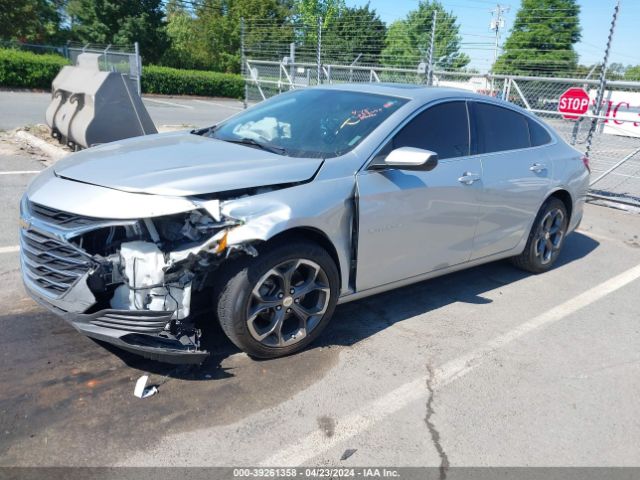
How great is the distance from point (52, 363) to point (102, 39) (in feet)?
130

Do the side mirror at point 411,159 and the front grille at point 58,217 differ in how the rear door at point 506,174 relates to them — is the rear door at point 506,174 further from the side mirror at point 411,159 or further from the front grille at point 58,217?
the front grille at point 58,217

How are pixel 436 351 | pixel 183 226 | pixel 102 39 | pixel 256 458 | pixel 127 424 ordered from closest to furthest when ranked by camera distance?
Answer: pixel 256 458
pixel 127 424
pixel 183 226
pixel 436 351
pixel 102 39

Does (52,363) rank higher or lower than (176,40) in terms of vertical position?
lower

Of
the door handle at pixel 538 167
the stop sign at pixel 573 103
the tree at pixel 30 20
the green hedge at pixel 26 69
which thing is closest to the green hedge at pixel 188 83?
the green hedge at pixel 26 69

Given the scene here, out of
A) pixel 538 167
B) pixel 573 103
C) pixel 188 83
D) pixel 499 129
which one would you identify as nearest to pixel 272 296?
pixel 499 129

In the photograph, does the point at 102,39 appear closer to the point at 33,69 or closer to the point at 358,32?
the point at 33,69

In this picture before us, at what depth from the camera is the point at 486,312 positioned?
455 centimetres

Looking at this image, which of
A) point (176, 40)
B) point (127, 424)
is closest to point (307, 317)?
point (127, 424)

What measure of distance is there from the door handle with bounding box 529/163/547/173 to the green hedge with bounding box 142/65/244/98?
26.4m

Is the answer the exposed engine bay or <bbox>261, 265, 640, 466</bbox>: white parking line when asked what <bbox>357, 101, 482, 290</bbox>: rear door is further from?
the exposed engine bay

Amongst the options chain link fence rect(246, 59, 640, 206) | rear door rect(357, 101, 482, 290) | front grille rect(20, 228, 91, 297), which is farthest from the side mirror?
chain link fence rect(246, 59, 640, 206)

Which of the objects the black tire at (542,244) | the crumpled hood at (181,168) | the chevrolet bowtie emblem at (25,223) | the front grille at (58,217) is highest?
the crumpled hood at (181,168)

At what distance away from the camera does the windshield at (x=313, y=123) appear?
12.4 ft

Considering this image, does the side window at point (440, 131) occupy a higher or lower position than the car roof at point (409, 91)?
lower
